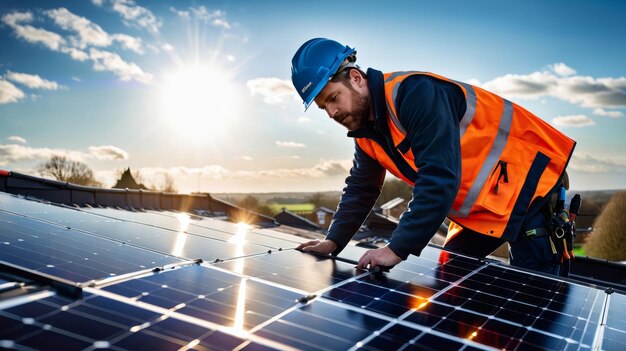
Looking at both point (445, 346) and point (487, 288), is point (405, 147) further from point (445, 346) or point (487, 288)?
point (445, 346)

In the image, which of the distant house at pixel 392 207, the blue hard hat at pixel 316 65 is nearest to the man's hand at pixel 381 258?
the blue hard hat at pixel 316 65

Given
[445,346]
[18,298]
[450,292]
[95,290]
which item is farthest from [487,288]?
[18,298]

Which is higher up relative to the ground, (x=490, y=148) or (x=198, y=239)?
(x=490, y=148)

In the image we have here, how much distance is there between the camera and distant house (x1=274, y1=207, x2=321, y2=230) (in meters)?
19.8

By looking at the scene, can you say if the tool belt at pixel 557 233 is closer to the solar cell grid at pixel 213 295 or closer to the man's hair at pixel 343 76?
the man's hair at pixel 343 76

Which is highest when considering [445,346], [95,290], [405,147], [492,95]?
[492,95]

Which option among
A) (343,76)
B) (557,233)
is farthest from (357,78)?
(557,233)

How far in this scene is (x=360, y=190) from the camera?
521 cm

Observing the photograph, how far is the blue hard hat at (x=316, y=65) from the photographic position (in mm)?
4035

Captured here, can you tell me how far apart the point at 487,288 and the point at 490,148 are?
1.25 metres

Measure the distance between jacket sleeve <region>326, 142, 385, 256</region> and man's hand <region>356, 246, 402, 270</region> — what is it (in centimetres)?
121

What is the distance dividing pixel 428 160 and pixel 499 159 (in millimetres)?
982

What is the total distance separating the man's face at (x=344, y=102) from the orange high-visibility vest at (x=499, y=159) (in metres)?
0.22

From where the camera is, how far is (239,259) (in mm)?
3906
